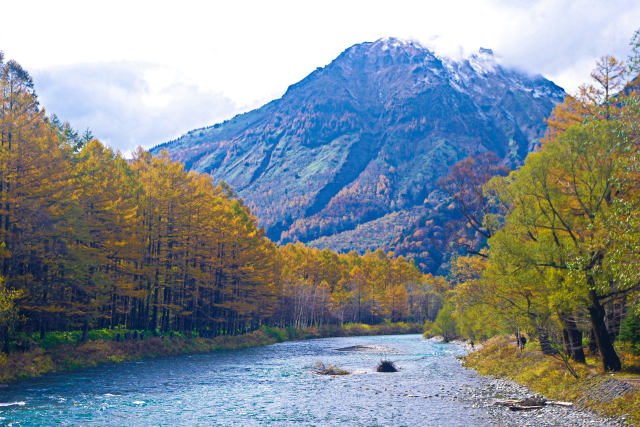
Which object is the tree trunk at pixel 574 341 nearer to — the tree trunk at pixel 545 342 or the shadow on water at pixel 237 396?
the tree trunk at pixel 545 342

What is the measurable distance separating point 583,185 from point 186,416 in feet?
74.0

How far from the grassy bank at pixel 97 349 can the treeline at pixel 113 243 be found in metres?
1.63

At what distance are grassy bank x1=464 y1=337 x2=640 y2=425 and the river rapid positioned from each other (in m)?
0.99

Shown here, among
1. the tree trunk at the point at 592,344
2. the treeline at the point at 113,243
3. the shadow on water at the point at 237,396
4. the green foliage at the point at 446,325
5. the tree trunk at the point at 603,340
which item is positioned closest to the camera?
→ the shadow on water at the point at 237,396

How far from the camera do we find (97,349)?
4206cm

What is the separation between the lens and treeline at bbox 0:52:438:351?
115 ft

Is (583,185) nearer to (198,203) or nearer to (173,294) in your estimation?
(198,203)

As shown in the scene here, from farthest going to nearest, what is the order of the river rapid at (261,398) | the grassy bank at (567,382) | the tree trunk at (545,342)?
1. the tree trunk at (545,342)
2. the river rapid at (261,398)
3. the grassy bank at (567,382)

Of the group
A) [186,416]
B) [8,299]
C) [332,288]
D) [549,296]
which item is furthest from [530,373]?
[332,288]

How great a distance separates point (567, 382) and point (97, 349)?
36.6 metres

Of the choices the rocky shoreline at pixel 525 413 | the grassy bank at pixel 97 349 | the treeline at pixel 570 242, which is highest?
the treeline at pixel 570 242

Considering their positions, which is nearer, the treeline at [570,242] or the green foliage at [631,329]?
the treeline at [570,242]

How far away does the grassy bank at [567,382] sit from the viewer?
19.3 metres

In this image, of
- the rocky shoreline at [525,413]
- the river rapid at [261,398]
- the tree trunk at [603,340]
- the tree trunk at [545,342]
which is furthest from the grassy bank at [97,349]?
the tree trunk at [603,340]
